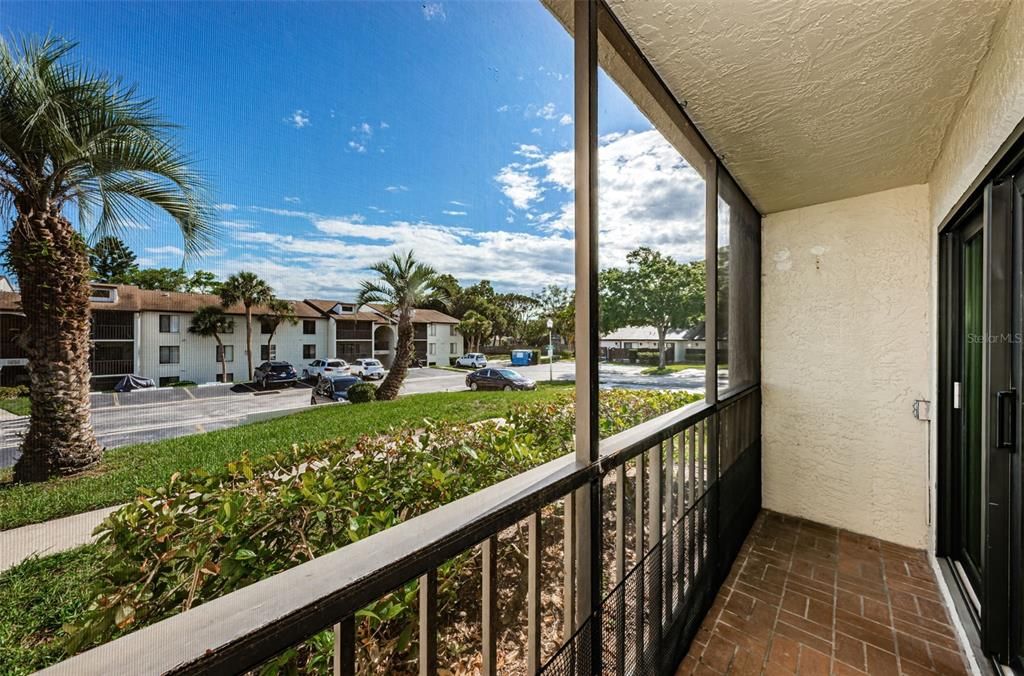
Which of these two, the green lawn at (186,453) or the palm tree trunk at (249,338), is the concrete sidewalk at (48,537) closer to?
the green lawn at (186,453)

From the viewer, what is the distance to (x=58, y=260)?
1.57 feet

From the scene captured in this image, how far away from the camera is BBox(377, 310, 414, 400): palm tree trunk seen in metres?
0.83

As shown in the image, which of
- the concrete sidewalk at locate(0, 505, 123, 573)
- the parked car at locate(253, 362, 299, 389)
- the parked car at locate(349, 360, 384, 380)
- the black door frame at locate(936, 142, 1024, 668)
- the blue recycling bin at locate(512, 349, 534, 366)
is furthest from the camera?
the black door frame at locate(936, 142, 1024, 668)

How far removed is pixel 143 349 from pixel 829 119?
8.45 feet

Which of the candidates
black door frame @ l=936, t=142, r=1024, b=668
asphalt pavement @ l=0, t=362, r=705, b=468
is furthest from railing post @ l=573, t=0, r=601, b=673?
black door frame @ l=936, t=142, r=1024, b=668

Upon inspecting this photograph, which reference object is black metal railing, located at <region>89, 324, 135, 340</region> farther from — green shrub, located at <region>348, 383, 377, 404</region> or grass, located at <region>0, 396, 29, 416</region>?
green shrub, located at <region>348, 383, 377, 404</region>

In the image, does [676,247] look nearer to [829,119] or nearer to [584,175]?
[829,119]

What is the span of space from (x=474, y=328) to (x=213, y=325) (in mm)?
545

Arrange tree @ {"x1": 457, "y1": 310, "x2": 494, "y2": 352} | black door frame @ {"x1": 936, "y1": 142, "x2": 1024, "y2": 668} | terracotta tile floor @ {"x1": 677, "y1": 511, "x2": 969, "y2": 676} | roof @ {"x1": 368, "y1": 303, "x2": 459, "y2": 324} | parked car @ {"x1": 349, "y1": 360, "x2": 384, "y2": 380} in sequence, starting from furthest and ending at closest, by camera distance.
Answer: terracotta tile floor @ {"x1": 677, "y1": 511, "x2": 969, "y2": 676}
black door frame @ {"x1": 936, "y1": 142, "x2": 1024, "y2": 668}
tree @ {"x1": 457, "y1": 310, "x2": 494, "y2": 352}
roof @ {"x1": 368, "y1": 303, "x2": 459, "y2": 324}
parked car @ {"x1": 349, "y1": 360, "x2": 384, "y2": 380}

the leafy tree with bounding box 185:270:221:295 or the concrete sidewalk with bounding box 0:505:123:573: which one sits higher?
the leafy tree with bounding box 185:270:221:295

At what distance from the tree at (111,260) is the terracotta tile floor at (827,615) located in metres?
2.36

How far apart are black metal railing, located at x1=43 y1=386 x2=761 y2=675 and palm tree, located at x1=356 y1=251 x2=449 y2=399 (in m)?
0.31

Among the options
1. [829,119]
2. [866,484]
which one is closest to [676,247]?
[829,119]

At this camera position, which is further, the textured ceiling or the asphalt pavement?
the textured ceiling
